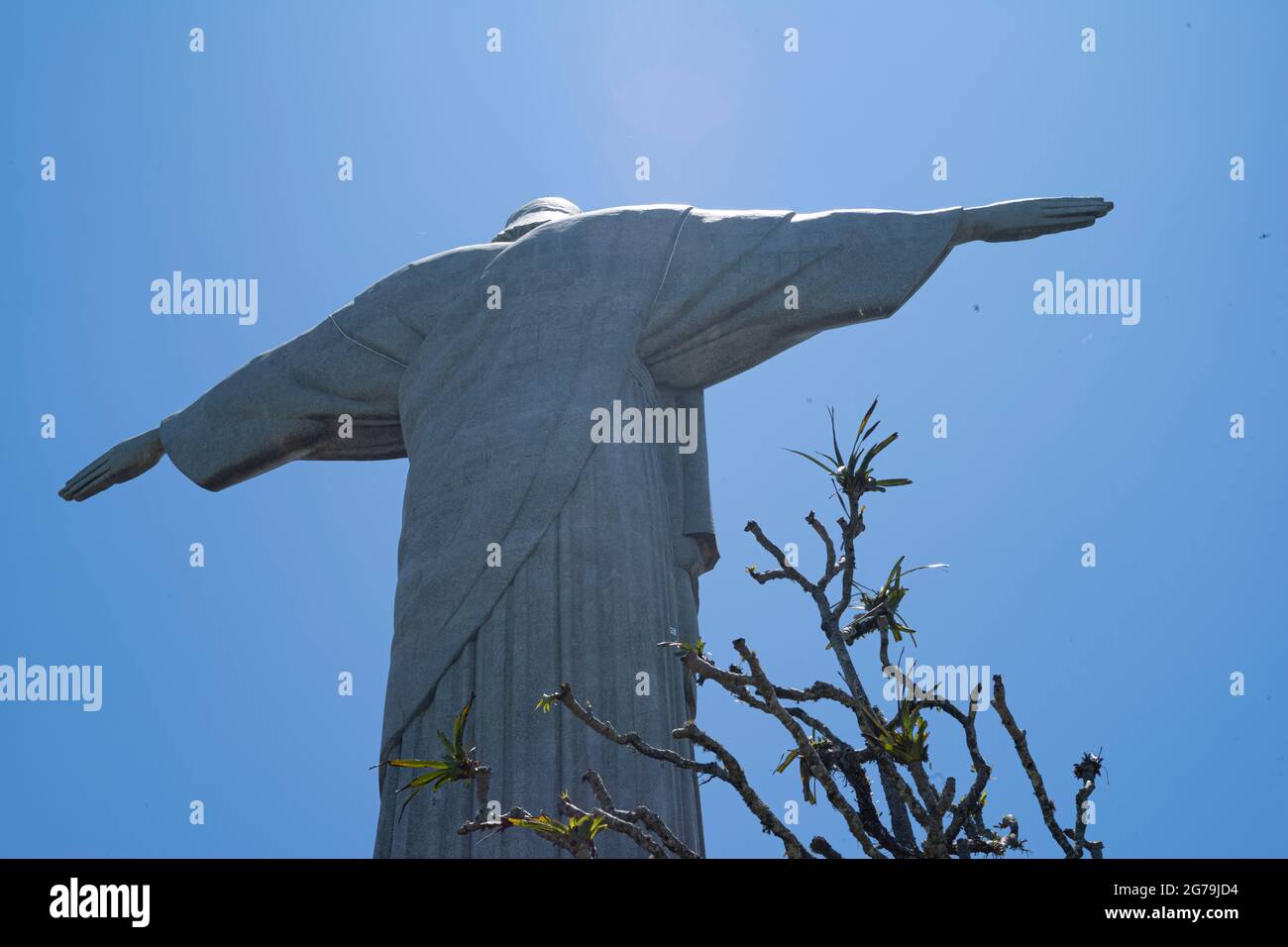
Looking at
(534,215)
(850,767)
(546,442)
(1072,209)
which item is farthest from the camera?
(534,215)

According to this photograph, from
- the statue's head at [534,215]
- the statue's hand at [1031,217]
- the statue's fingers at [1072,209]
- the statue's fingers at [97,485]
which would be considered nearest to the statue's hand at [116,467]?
the statue's fingers at [97,485]

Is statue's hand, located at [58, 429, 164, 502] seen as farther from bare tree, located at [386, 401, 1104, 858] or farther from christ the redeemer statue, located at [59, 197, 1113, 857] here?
bare tree, located at [386, 401, 1104, 858]

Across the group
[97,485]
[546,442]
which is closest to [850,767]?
[546,442]

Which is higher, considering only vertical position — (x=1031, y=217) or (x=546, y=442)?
(x=1031, y=217)

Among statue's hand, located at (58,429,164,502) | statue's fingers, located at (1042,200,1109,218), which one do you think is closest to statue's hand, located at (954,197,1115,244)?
statue's fingers, located at (1042,200,1109,218)

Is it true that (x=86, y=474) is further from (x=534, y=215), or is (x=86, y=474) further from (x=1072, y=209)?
(x=1072, y=209)
